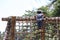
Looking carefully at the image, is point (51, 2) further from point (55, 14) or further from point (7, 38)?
point (7, 38)

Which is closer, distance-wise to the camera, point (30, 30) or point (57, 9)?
point (30, 30)

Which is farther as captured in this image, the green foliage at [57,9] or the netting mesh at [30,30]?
the green foliage at [57,9]

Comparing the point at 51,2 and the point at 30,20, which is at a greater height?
the point at 51,2

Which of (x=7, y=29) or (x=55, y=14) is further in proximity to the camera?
(x=55, y=14)

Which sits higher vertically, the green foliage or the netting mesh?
the green foliage

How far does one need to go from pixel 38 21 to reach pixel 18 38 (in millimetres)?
577

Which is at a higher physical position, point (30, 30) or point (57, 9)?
point (57, 9)

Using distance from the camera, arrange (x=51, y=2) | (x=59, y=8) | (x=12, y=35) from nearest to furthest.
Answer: (x=12, y=35) < (x=59, y=8) < (x=51, y=2)

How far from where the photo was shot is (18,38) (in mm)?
4125

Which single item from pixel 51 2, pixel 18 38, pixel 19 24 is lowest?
pixel 18 38

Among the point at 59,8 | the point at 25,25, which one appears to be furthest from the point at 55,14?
the point at 25,25

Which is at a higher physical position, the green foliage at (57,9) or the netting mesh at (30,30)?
the green foliage at (57,9)

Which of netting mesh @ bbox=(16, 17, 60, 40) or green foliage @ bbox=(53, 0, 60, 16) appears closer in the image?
netting mesh @ bbox=(16, 17, 60, 40)

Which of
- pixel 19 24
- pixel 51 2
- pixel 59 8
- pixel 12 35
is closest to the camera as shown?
pixel 12 35
